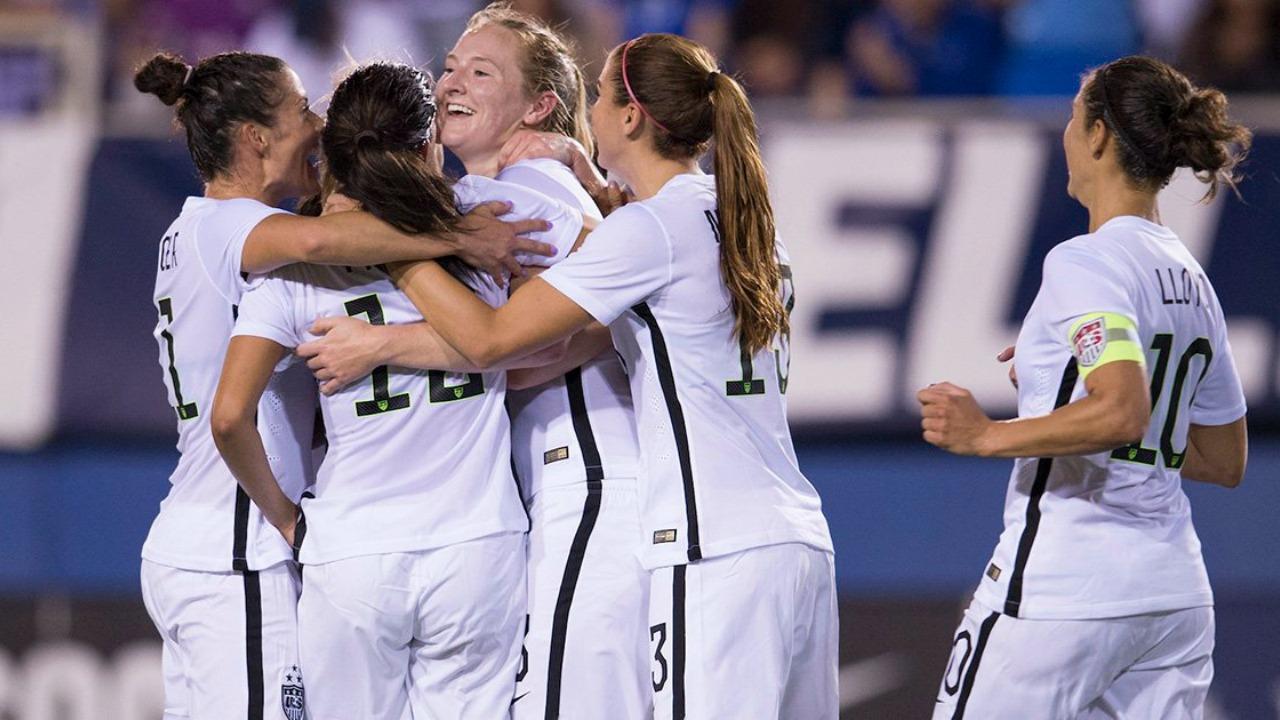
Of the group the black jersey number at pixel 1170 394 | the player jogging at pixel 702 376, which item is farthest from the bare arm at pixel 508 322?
the black jersey number at pixel 1170 394

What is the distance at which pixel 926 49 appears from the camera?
307 inches

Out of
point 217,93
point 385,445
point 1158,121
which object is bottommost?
point 385,445

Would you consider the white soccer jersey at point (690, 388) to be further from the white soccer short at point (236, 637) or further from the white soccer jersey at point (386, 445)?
the white soccer short at point (236, 637)

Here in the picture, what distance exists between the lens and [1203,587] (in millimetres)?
3469

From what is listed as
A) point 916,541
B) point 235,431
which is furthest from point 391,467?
point 916,541

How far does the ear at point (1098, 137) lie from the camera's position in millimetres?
3447

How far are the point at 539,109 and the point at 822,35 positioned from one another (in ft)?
13.4

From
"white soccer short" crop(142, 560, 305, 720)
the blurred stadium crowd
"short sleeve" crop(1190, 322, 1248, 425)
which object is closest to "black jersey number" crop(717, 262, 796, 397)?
"short sleeve" crop(1190, 322, 1248, 425)

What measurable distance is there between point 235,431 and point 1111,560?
2.10 metres

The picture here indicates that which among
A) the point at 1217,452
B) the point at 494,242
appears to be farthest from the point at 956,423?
the point at 494,242

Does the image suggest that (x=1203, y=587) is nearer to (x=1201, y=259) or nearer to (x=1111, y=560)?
(x=1111, y=560)

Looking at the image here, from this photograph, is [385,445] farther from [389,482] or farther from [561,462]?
[561,462]

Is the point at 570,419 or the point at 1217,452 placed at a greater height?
the point at 570,419

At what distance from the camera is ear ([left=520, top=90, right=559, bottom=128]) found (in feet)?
13.4
